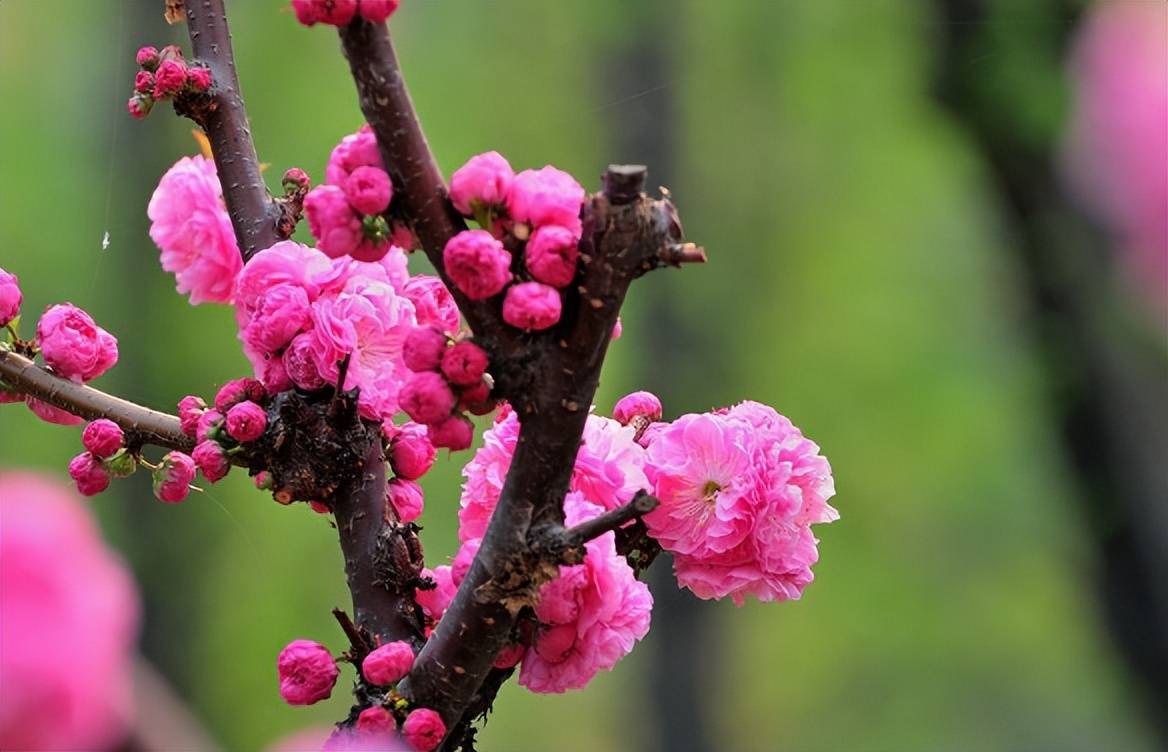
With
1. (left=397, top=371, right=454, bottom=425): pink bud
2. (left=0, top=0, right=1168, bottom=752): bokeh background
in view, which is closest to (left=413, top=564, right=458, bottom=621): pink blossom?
(left=397, top=371, right=454, bottom=425): pink bud

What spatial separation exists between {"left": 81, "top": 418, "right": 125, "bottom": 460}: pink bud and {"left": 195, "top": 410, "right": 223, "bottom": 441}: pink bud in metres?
0.06

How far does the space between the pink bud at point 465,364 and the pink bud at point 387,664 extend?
0.45 feet

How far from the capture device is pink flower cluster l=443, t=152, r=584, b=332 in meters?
0.47

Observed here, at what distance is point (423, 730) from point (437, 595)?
0.09 metres

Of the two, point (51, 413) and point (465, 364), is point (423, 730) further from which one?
point (51, 413)

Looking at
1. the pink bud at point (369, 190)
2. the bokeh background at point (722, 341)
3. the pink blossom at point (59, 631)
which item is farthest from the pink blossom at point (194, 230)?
the bokeh background at point (722, 341)

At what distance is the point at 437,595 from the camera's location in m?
0.61

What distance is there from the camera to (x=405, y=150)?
1.59 ft

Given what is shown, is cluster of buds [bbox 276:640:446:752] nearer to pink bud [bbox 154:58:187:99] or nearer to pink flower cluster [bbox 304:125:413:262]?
pink flower cluster [bbox 304:125:413:262]

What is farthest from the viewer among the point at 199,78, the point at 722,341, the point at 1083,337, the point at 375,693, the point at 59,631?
the point at 722,341

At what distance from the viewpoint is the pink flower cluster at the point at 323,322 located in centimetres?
57

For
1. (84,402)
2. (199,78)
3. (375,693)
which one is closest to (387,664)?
(375,693)

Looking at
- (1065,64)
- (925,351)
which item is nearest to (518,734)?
(925,351)

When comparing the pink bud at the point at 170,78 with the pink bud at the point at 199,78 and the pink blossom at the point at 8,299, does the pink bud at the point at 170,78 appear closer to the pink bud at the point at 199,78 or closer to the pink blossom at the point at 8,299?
the pink bud at the point at 199,78
